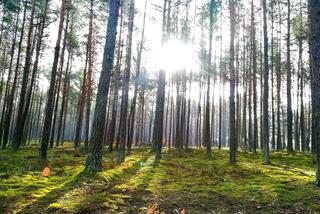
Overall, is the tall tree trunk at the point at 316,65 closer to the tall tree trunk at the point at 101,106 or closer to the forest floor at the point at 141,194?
the forest floor at the point at 141,194

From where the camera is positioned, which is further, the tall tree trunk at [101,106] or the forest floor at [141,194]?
the tall tree trunk at [101,106]

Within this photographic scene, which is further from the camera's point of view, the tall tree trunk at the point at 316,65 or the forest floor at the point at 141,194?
the tall tree trunk at the point at 316,65

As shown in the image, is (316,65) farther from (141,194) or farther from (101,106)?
(101,106)

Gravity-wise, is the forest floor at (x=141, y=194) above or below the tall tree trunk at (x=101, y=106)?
below

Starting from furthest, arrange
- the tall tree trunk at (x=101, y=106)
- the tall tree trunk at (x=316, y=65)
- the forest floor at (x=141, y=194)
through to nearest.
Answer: the tall tree trunk at (x=101, y=106)
the tall tree trunk at (x=316, y=65)
the forest floor at (x=141, y=194)

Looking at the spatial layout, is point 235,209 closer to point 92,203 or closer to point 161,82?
point 92,203

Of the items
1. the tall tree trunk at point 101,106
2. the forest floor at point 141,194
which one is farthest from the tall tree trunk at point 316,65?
the tall tree trunk at point 101,106

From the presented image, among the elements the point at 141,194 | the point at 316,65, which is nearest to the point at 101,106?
the point at 141,194

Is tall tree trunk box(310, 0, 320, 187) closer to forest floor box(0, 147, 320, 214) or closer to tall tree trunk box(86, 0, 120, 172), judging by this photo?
forest floor box(0, 147, 320, 214)

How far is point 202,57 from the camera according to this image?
27.1 m

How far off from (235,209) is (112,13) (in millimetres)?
7960

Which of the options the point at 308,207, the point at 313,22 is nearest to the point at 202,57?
the point at 313,22

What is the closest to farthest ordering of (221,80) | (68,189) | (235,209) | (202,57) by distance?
1. (235,209)
2. (68,189)
3. (202,57)
4. (221,80)

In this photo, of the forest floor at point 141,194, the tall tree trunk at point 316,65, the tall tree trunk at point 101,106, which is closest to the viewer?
the forest floor at point 141,194
